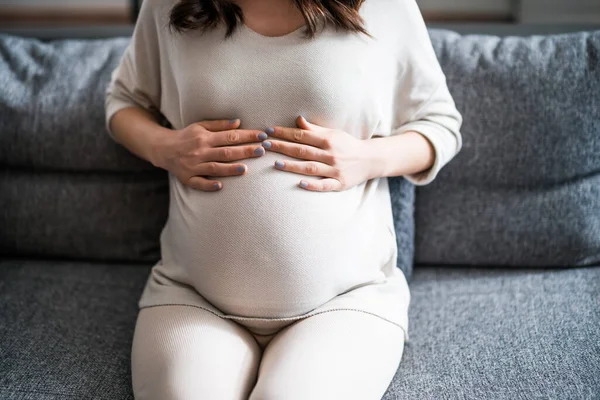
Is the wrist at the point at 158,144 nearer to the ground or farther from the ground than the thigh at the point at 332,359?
farther from the ground

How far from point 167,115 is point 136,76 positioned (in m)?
0.11

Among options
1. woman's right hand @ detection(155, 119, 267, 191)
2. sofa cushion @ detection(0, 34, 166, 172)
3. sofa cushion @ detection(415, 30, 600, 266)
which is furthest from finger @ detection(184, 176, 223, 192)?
sofa cushion @ detection(415, 30, 600, 266)

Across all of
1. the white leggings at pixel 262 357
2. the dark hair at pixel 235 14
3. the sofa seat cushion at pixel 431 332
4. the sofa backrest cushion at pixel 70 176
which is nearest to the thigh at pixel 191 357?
the white leggings at pixel 262 357

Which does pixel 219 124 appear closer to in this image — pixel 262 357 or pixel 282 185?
pixel 282 185

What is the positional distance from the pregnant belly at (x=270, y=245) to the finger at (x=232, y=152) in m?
0.02

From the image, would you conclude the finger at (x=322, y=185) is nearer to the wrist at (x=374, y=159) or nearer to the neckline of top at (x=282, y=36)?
the wrist at (x=374, y=159)

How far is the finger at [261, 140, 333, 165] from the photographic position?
106 cm

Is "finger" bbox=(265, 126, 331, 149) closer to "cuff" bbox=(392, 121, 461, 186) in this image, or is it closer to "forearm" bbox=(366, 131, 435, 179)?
"forearm" bbox=(366, 131, 435, 179)

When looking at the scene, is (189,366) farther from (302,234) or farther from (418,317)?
(418,317)

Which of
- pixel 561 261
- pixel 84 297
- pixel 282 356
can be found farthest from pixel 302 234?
pixel 561 261

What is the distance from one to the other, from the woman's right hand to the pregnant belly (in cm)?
2

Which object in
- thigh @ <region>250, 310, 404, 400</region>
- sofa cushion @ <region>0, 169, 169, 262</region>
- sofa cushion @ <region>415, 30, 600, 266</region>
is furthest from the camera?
sofa cushion @ <region>0, 169, 169, 262</region>

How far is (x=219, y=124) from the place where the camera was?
1.10 metres

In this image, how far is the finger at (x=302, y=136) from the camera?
1066 mm
